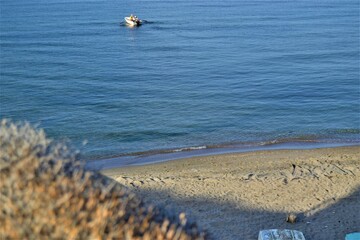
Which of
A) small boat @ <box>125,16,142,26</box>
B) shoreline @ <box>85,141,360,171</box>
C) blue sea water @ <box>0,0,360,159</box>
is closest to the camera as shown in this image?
shoreline @ <box>85,141,360,171</box>

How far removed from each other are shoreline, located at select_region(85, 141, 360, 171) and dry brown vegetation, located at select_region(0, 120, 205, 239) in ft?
60.2

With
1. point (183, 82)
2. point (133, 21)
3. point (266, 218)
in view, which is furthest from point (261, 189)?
point (133, 21)

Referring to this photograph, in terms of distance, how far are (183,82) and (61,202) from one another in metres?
36.4

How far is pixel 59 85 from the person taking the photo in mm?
40969

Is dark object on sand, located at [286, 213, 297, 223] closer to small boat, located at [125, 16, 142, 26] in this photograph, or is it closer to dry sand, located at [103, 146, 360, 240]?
dry sand, located at [103, 146, 360, 240]

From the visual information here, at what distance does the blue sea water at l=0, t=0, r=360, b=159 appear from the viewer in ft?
98.8

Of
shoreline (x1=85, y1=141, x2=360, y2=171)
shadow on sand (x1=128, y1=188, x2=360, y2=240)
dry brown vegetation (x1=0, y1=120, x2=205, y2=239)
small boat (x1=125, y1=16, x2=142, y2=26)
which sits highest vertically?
dry brown vegetation (x1=0, y1=120, x2=205, y2=239)

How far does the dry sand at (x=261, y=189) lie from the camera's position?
619 inches

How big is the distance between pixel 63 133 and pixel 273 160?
41.4ft

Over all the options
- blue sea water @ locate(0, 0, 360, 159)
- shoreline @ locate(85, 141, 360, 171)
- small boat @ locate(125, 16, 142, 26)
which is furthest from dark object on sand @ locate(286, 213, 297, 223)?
small boat @ locate(125, 16, 142, 26)

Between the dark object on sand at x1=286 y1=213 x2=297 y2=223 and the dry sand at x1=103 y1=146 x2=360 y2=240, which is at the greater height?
the dark object on sand at x1=286 y1=213 x2=297 y2=223

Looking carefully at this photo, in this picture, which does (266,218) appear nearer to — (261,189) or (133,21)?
(261,189)

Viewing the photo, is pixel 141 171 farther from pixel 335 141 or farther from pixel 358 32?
pixel 358 32

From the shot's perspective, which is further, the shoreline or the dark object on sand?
the shoreline
